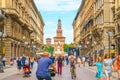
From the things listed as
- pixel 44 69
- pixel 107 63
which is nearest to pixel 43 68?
pixel 44 69

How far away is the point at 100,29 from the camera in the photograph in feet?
222

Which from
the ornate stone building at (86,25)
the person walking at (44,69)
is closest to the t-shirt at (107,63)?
the person walking at (44,69)

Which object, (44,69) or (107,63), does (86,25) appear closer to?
(107,63)

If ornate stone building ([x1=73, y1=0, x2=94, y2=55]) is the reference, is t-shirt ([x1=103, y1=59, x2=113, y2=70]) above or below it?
below

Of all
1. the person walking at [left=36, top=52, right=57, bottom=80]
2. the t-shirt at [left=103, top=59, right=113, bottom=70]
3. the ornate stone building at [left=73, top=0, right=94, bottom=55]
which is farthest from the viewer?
→ the ornate stone building at [left=73, top=0, right=94, bottom=55]

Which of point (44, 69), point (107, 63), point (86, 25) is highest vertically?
point (86, 25)

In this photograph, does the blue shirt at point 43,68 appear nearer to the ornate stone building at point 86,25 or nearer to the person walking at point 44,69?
the person walking at point 44,69

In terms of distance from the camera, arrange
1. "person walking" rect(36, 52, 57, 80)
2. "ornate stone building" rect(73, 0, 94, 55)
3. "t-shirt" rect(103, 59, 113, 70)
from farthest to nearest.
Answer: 1. "ornate stone building" rect(73, 0, 94, 55)
2. "t-shirt" rect(103, 59, 113, 70)
3. "person walking" rect(36, 52, 57, 80)

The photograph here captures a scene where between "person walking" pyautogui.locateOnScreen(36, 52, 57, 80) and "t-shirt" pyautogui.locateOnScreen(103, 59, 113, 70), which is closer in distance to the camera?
"person walking" pyautogui.locateOnScreen(36, 52, 57, 80)

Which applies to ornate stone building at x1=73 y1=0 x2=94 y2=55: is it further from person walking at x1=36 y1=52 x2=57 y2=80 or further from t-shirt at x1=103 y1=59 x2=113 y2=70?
person walking at x1=36 y1=52 x2=57 y2=80

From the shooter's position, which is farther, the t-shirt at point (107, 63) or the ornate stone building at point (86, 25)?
the ornate stone building at point (86, 25)

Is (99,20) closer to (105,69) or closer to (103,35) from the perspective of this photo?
(103,35)

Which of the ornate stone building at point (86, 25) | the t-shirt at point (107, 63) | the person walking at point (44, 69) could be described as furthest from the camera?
the ornate stone building at point (86, 25)

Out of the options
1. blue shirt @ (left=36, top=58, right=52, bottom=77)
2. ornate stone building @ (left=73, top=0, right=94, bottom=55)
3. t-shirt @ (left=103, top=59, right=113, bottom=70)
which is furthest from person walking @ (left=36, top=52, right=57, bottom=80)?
ornate stone building @ (left=73, top=0, right=94, bottom=55)
